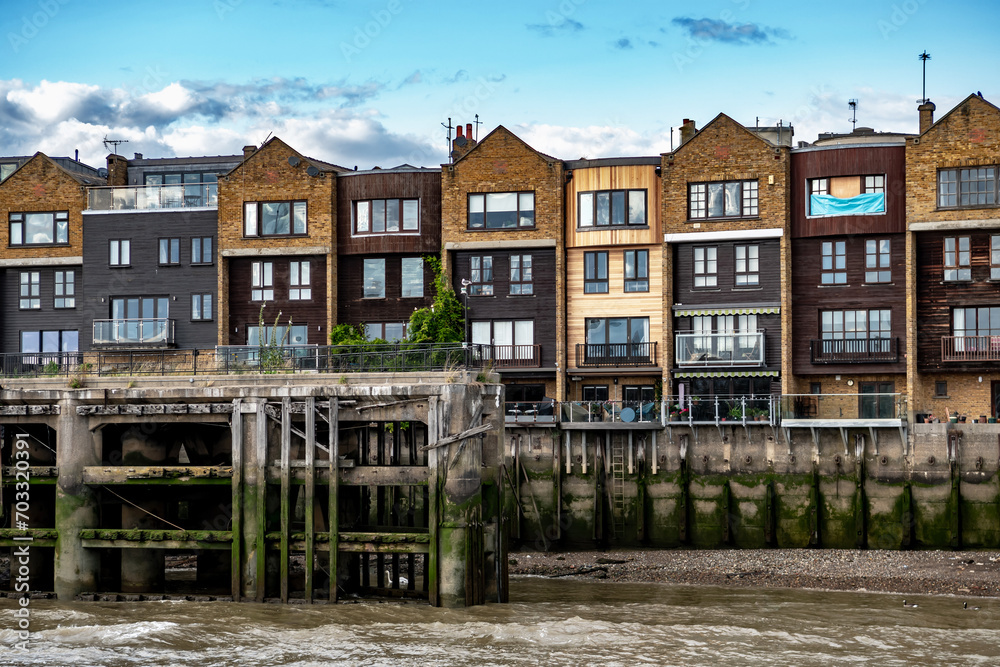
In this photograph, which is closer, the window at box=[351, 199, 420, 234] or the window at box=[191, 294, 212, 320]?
the window at box=[351, 199, 420, 234]

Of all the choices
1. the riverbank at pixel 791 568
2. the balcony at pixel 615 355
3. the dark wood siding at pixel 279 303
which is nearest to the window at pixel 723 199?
the balcony at pixel 615 355

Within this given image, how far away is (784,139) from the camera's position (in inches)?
2323

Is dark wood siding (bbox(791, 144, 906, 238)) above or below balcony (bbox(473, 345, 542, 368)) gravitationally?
above

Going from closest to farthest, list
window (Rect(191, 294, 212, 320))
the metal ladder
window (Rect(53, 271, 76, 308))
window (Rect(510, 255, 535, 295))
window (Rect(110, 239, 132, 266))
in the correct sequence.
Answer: the metal ladder
window (Rect(510, 255, 535, 295))
window (Rect(191, 294, 212, 320))
window (Rect(110, 239, 132, 266))
window (Rect(53, 271, 76, 308))

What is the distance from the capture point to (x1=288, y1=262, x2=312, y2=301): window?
50.6 m

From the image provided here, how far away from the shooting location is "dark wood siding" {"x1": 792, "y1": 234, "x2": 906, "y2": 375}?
151 feet

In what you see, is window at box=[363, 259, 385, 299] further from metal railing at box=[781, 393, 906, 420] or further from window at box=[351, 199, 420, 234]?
metal railing at box=[781, 393, 906, 420]

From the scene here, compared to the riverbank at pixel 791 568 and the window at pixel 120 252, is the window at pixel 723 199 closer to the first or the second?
the riverbank at pixel 791 568

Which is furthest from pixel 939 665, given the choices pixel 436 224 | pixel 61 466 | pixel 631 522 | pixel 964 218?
pixel 436 224

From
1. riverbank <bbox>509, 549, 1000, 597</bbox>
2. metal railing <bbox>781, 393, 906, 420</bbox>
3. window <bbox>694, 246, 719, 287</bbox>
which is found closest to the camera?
riverbank <bbox>509, 549, 1000, 597</bbox>

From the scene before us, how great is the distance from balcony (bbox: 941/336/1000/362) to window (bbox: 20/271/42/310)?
3718 cm

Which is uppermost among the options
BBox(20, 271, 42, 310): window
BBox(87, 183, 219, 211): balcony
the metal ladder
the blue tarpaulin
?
BBox(87, 183, 219, 211): balcony

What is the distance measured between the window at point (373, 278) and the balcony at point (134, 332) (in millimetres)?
8363

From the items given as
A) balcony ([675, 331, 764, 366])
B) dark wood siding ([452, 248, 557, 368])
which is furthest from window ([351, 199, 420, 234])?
balcony ([675, 331, 764, 366])
